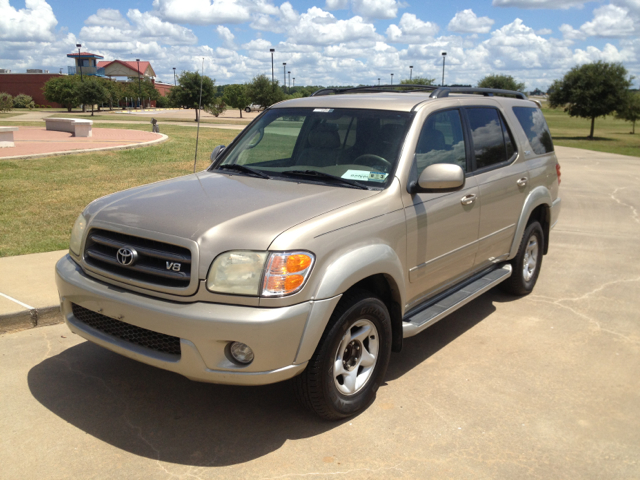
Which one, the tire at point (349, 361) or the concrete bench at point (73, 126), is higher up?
the concrete bench at point (73, 126)

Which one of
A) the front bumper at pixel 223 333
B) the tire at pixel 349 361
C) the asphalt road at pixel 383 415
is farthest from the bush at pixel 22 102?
the tire at pixel 349 361

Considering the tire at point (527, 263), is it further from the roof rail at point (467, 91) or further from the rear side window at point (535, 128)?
the roof rail at point (467, 91)

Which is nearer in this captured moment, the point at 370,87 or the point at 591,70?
the point at 370,87

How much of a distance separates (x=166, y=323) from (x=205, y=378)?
0.36m

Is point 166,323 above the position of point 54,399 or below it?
above

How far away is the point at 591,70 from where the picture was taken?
38.6 metres

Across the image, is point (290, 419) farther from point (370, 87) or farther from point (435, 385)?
point (370, 87)

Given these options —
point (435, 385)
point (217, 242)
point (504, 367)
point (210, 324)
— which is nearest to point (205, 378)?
point (210, 324)

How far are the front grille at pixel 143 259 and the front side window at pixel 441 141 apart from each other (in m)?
1.83

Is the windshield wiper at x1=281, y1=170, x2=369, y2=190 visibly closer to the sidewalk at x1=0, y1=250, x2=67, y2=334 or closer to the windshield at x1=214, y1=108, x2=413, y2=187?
the windshield at x1=214, y1=108, x2=413, y2=187

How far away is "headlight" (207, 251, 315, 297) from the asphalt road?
97cm

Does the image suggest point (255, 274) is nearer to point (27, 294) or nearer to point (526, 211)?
point (27, 294)

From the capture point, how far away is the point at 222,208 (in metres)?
3.49

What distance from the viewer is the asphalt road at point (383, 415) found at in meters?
3.22
